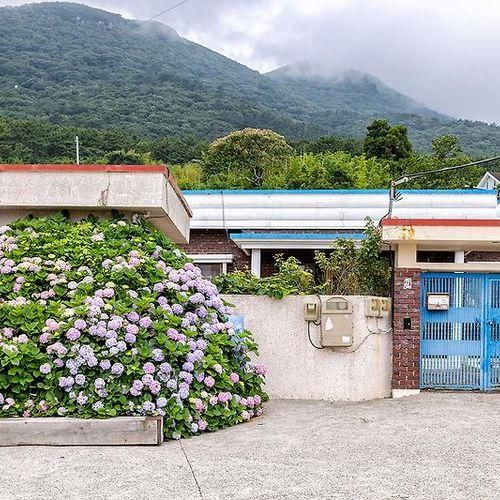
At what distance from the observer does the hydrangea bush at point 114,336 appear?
7.38 metres

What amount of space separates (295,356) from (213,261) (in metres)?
8.87

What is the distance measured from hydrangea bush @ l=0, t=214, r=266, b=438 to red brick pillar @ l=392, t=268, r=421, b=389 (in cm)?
226

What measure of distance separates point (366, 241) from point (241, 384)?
12.2ft

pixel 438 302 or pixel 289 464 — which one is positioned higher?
pixel 438 302

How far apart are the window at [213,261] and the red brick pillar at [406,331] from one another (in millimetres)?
8614

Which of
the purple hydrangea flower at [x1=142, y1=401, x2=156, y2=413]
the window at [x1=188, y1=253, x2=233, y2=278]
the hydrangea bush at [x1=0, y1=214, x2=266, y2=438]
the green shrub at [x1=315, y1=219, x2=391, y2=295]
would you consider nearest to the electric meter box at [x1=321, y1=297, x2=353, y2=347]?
the green shrub at [x1=315, y1=219, x2=391, y2=295]

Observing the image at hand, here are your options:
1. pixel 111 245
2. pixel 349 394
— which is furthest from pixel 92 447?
pixel 349 394

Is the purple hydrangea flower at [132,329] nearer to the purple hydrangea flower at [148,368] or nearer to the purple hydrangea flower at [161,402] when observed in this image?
the purple hydrangea flower at [148,368]

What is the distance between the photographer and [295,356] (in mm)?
10258

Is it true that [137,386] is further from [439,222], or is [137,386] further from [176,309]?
[439,222]

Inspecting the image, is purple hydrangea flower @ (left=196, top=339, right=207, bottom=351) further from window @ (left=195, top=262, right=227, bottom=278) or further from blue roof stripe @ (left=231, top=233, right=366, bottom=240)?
window @ (left=195, top=262, right=227, bottom=278)

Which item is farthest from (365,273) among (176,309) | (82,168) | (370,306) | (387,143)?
(387,143)

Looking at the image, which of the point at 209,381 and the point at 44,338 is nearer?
the point at 44,338

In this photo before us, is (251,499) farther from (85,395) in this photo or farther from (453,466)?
(85,395)
